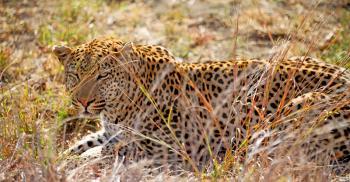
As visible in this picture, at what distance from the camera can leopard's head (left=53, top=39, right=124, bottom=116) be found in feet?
24.1

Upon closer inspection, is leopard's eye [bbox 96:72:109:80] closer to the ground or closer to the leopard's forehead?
the leopard's forehead

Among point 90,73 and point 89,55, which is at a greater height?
point 89,55

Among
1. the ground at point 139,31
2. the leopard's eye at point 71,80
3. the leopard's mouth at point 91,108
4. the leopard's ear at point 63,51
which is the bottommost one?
the ground at point 139,31

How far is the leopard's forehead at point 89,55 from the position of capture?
7.36 metres

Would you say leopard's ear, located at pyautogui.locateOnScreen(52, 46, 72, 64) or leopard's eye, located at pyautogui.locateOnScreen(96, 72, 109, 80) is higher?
leopard's ear, located at pyautogui.locateOnScreen(52, 46, 72, 64)

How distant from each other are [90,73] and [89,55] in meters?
0.25

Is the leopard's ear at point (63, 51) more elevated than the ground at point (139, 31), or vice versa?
the leopard's ear at point (63, 51)

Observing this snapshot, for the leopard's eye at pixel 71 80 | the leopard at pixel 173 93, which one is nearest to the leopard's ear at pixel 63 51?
the leopard at pixel 173 93

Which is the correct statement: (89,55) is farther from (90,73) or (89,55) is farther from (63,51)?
(63,51)

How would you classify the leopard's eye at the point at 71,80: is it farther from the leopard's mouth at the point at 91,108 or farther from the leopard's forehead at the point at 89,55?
the leopard's mouth at the point at 91,108

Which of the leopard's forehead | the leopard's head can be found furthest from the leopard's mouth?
the leopard's forehead

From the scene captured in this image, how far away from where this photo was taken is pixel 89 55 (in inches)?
291

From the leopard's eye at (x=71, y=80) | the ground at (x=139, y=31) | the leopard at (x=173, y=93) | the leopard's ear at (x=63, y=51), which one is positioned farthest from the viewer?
the ground at (x=139, y=31)

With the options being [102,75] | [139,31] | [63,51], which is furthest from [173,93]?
[139,31]
